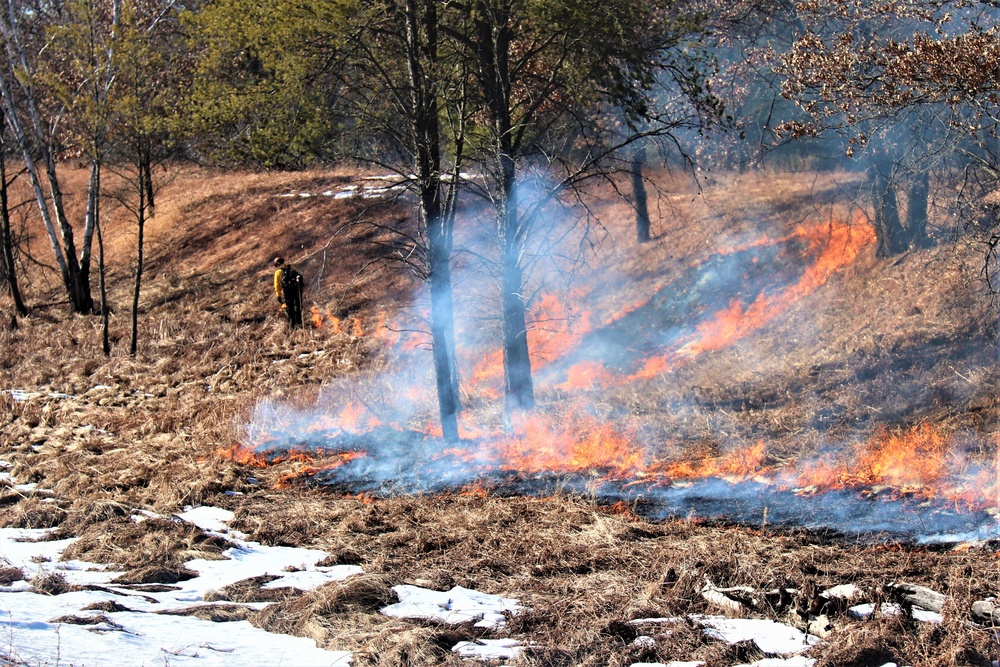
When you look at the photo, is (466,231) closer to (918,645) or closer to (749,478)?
(749,478)

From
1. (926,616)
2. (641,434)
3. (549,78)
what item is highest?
(549,78)

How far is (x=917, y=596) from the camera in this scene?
7.48 meters

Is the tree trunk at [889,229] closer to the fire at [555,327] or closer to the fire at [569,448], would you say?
the fire at [555,327]

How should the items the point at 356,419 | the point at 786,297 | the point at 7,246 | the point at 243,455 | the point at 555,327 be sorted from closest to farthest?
the point at 243,455
the point at 356,419
the point at 786,297
the point at 555,327
the point at 7,246

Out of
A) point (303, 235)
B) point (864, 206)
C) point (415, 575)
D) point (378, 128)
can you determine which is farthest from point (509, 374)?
point (303, 235)

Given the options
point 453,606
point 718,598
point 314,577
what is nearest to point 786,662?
point 718,598

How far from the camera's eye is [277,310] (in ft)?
73.2

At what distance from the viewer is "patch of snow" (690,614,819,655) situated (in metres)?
6.68

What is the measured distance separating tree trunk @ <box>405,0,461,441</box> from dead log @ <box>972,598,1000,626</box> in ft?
27.0

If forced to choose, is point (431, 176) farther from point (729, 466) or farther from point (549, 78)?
point (729, 466)

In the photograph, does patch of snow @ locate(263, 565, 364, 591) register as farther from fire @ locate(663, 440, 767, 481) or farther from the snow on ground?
fire @ locate(663, 440, 767, 481)

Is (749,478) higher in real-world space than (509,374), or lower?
lower

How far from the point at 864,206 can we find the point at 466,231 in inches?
371

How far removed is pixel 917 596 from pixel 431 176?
8257mm
